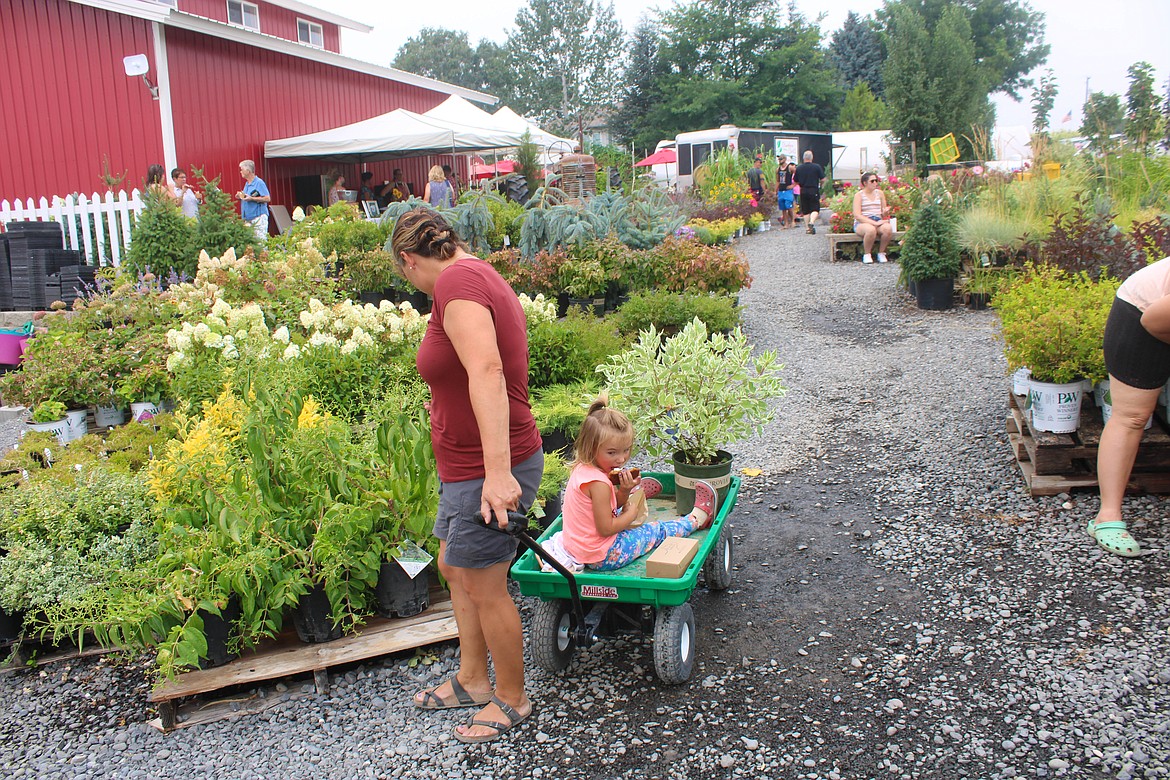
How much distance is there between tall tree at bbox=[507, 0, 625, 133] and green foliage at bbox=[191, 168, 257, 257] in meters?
63.6

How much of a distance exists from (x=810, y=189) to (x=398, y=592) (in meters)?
16.5

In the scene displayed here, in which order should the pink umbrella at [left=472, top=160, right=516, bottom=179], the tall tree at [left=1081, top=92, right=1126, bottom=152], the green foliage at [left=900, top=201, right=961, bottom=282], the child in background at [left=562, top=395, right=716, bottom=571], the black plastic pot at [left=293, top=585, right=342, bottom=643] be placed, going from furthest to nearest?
the pink umbrella at [left=472, top=160, right=516, bottom=179] → the tall tree at [left=1081, top=92, right=1126, bottom=152] → the green foliage at [left=900, top=201, right=961, bottom=282] → the black plastic pot at [left=293, top=585, right=342, bottom=643] → the child in background at [left=562, top=395, right=716, bottom=571]

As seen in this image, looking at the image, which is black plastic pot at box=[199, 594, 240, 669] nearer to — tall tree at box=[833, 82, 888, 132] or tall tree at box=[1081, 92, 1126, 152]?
tall tree at box=[1081, 92, 1126, 152]

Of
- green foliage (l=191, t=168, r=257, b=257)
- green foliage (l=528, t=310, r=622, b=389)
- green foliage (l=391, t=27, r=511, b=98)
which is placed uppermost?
green foliage (l=391, t=27, r=511, b=98)

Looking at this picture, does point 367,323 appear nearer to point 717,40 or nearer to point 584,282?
point 584,282

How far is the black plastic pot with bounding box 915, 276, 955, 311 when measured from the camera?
9289 millimetres

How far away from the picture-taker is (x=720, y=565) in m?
3.69

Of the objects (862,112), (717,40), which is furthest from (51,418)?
(717,40)

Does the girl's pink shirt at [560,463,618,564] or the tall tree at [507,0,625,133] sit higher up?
the tall tree at [507,0,625,133]

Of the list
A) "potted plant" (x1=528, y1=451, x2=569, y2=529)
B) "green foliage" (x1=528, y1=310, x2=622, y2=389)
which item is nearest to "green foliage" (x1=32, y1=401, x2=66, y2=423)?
"green foliage" (x1=528, y1=310, x2=622, y2=389)

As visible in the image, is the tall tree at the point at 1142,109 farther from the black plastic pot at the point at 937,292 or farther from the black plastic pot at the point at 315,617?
the black plastic pot at the point at 315,617

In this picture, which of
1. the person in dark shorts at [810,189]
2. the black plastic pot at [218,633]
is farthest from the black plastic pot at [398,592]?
the person in dark shorts at [810,189]

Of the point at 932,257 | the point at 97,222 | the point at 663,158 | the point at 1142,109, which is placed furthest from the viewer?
the point at 663,158

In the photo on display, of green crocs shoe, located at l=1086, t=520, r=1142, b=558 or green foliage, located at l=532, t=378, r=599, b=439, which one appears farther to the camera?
green foliage, located at l=532, t=378, r=599, b=439
